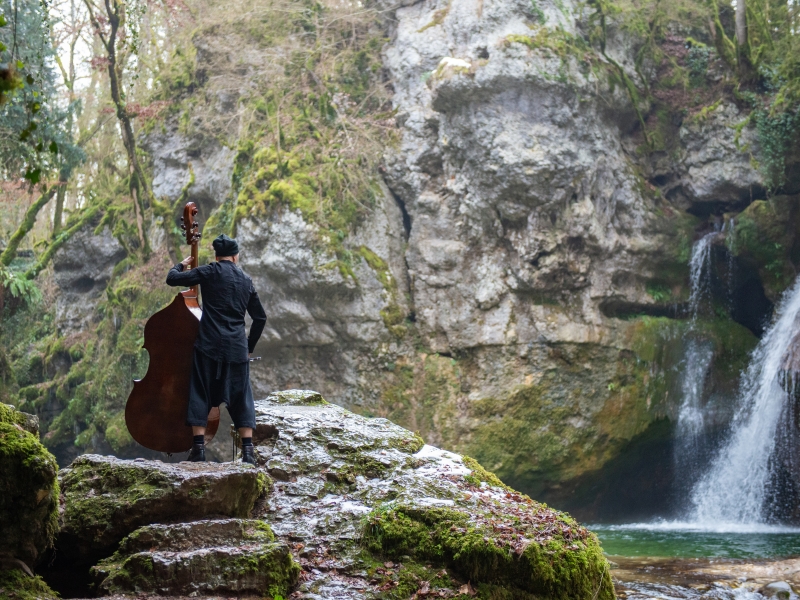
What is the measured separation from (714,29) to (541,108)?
447cm

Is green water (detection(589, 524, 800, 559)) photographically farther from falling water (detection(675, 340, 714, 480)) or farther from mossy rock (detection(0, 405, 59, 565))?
mossy rock (detection(0, 405, 59, 565))

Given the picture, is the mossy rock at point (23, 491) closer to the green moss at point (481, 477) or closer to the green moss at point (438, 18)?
the green moss at point (481, 477)

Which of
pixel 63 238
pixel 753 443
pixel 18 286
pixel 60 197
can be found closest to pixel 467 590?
pixel 753 443

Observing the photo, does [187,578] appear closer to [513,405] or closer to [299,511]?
[299,511]

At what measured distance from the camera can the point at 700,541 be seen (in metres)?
9.84

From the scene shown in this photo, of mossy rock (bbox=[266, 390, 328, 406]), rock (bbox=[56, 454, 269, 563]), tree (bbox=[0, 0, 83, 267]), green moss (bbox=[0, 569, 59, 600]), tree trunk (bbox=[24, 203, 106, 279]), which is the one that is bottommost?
green moss (bbox=[0, 569, 59, 600])

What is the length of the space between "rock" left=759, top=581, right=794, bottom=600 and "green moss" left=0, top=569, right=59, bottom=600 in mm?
5867

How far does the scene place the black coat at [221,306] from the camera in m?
4.94

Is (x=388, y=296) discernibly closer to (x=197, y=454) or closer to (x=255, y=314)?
(x=255, y=314)

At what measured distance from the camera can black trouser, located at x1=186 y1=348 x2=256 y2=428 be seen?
15.9 ft

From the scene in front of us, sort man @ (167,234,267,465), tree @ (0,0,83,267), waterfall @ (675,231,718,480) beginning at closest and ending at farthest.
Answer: man @ (167,234,267,465) < tree @ (0,0,83,267) < waterfall @ (675,231,718,480)

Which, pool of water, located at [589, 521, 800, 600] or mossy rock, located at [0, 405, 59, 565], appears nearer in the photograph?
mossy rock, located at [0, 405, 59, 565]

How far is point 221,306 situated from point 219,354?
1.16ft

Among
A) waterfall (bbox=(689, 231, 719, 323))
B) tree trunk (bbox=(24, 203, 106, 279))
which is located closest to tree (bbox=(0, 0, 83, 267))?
tree trunk (bbox=(24, 203, 106, 279))
